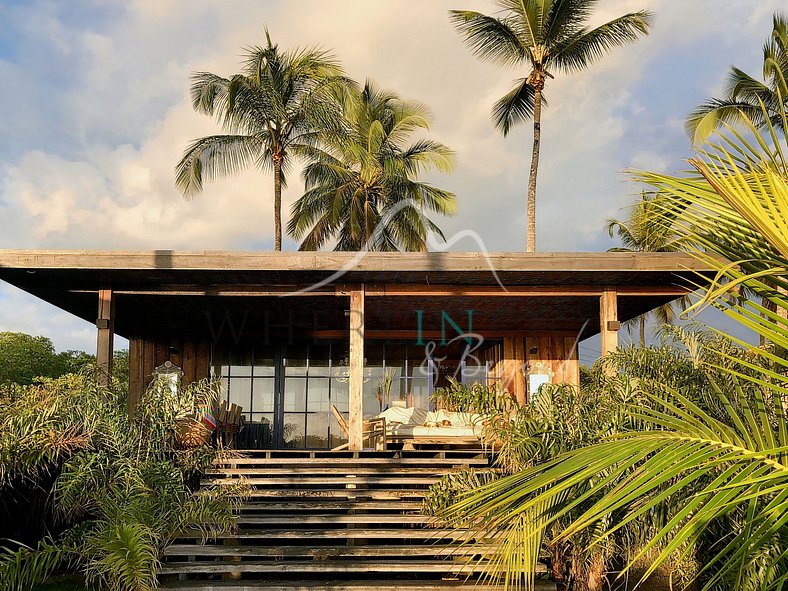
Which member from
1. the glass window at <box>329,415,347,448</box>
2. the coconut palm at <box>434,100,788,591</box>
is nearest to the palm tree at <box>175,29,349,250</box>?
the glass window at <box>329,415,347,448</box>

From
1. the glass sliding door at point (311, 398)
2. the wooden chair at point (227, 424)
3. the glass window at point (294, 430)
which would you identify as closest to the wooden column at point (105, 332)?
the wooden chair at point (227, 424)

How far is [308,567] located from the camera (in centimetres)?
713

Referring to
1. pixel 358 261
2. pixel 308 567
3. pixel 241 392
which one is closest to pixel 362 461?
Result: pixel 308 567

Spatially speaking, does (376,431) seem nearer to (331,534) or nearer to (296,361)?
(331,534)

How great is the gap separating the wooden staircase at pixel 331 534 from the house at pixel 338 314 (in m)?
0.98

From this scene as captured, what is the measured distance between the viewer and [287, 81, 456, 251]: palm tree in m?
24.4

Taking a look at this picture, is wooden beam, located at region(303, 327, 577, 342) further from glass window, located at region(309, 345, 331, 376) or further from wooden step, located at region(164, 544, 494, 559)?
wooden step, located at region(164, 544, 494, 559)

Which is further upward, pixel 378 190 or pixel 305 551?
pixel 378 190

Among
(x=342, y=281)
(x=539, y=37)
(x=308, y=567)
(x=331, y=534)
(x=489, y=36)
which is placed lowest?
(x=308, y=567)

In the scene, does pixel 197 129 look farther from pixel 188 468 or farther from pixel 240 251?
pixel 188 468

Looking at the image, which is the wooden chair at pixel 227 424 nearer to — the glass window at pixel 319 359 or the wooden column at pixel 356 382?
the glass window at pixel 319 359

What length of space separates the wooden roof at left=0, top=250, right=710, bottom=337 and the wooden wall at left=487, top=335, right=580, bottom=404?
179 cm

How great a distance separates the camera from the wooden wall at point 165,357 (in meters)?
→ 14.6

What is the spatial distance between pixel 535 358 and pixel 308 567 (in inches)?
347
